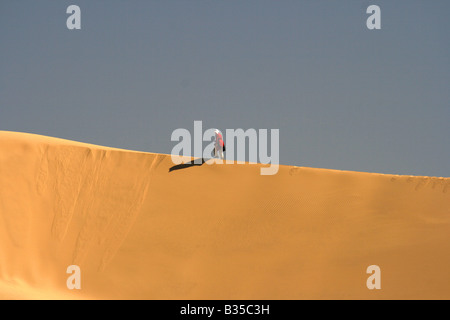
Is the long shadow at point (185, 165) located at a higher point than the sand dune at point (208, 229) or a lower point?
higher

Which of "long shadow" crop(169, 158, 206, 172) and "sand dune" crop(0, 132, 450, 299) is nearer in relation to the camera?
"sand dune" crop(0, 132, 450, 299)

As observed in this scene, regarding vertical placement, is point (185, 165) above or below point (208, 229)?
above

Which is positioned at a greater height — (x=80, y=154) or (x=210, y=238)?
(x=80, y=154)

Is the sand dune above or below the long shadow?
below

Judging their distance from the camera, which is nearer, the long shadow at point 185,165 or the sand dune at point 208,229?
the sand dune at point 208,229

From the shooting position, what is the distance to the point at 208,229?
14.3 m

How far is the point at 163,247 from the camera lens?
1395cm

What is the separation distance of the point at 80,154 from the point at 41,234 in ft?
8.77

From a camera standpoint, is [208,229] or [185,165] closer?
[208,229]

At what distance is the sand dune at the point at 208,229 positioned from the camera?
43.1ft

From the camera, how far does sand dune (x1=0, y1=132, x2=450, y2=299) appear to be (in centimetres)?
1313
